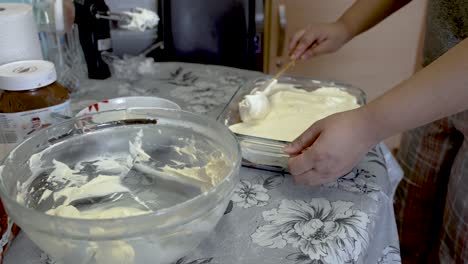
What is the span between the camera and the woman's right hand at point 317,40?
0.99 metres

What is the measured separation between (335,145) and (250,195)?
0.47 ft

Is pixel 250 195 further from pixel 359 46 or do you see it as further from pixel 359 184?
pixel 359 46

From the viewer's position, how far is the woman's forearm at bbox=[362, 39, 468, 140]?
0.55 meters

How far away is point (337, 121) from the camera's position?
595 mm

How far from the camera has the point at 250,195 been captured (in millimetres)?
651

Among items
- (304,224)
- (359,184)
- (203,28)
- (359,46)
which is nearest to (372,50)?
(359,46)

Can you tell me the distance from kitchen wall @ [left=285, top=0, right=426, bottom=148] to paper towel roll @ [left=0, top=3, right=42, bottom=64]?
4.14 ft

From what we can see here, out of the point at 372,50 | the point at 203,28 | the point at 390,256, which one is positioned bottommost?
the point at 372,50

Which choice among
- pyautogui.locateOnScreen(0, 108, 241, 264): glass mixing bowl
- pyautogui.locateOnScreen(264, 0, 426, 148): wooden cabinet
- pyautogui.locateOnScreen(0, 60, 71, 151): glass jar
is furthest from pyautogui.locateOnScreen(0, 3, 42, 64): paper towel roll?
pyautogui.locateOnScreen(264, 0, 426, 148): wooden cabinet

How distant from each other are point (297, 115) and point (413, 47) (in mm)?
1347

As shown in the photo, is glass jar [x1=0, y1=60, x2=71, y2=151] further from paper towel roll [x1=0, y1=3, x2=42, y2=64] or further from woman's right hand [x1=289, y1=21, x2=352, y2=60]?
woman's right hand [x1=289, y1=21, x2=352, y2=60]

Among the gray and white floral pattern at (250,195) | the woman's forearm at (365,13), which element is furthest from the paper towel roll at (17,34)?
the woman's forearm at (365,13)

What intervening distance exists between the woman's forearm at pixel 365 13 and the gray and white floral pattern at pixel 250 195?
0.52 metres

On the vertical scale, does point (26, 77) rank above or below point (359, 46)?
above
